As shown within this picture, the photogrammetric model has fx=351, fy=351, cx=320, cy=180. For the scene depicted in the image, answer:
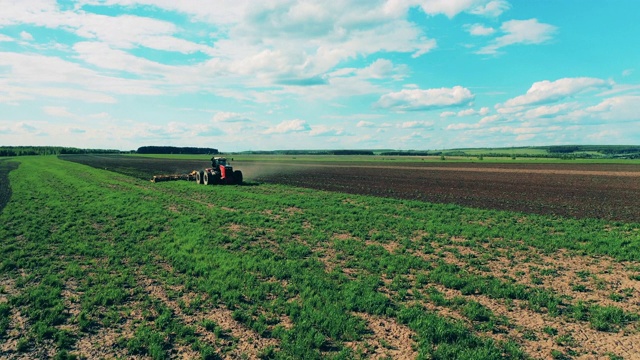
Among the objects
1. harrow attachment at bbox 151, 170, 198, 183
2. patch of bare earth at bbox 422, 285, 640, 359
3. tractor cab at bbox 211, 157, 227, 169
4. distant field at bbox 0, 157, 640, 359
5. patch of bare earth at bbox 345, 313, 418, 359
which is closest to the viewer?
patch of bare earth at bbox 345, 313, 418, 359

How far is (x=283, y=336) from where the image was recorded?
723cm

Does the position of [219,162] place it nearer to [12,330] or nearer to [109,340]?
[12,330]

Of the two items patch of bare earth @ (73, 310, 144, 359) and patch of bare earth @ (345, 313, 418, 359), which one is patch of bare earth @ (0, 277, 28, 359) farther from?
patch of bare earth @ (345, 313, 418, 359)

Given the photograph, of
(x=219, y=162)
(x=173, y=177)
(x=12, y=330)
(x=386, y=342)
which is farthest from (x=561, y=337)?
(x=173, y=177)

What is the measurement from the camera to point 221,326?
7793mm

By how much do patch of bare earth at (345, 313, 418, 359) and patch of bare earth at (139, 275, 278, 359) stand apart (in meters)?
1.83

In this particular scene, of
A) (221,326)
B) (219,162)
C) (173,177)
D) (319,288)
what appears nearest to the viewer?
(221,326)

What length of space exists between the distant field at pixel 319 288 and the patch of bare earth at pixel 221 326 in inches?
1.5

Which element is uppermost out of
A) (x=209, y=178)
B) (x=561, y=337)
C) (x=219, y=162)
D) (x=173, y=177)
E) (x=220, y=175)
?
(x=219, y=162)

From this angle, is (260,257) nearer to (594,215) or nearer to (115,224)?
(115,224)

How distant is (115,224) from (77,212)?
193 inches

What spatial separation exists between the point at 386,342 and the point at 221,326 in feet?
11.8

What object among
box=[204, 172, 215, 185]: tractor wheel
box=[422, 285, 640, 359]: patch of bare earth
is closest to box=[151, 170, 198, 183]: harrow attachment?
box=[204, 172, 215, 185]: tractor wheel

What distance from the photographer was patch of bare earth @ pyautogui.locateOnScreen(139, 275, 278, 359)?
269 inches
